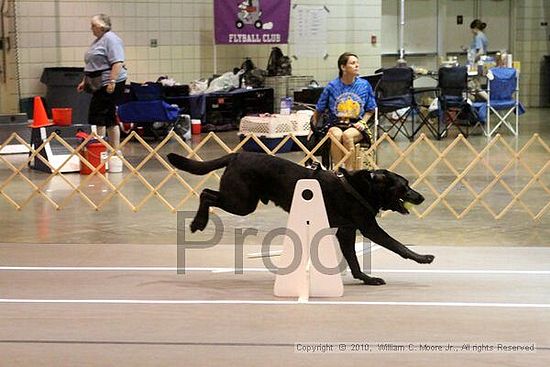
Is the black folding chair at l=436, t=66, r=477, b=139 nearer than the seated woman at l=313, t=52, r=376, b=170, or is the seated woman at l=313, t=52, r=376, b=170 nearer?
the seated woman at l=313, t=52, r=376, b=170

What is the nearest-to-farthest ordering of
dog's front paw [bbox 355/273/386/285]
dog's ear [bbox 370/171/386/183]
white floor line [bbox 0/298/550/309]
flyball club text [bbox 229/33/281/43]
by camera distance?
white floor line [bbox 0/298/550/309] < dog's ear [bbox 370/171/386/183] < dog's front paw [bbox 355/273/386/285] < flyball club text [bbox 229/33/281/43]

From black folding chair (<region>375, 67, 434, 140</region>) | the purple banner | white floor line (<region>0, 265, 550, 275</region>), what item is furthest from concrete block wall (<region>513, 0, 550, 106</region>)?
white floor line (<region>0, 265, 550, 275</region>)

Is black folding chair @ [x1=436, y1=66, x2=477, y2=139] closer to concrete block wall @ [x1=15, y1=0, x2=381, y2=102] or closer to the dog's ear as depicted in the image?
concrete block wall @ [x1=15, y1=0, x2=381, y2=102]

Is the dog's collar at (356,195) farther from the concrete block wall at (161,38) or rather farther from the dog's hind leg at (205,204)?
the concrete block wall at (161,38)

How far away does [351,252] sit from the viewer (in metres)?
5.09

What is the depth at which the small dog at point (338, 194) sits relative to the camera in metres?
5.05

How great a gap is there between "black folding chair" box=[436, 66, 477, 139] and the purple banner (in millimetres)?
2924

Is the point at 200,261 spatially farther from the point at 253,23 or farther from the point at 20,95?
the point at 253,23

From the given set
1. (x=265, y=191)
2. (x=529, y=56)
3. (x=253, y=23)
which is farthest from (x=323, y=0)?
(x=265, y=191)

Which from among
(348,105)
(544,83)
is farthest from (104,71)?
(544,83)

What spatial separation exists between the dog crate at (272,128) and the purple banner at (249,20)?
352 centimetres

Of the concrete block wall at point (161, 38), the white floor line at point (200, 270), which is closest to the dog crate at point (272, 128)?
the concrete block wall at point (161, 38)

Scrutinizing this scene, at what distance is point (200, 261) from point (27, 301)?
4.19 ft

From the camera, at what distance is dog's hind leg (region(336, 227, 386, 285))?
5.05 metres
